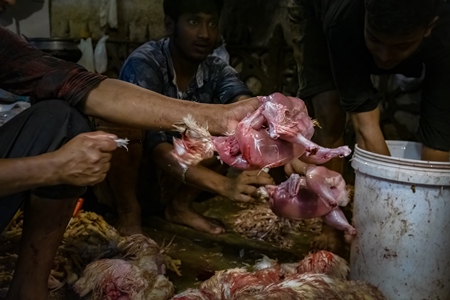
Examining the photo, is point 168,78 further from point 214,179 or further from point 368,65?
point 368,65

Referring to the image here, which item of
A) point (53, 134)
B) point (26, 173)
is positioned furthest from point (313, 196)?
point (26, 173)

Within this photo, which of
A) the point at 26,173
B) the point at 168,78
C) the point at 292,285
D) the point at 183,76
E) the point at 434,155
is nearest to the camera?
the point at 26,173

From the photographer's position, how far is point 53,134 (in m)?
2.35

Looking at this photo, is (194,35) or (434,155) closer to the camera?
(434,155)

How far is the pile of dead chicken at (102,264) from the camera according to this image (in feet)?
9.45

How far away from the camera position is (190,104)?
267 centimetres

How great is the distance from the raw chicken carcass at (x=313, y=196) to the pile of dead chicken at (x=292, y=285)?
28 centimetres

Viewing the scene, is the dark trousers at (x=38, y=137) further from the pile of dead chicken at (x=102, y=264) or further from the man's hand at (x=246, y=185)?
the man's hand at (x=246, y=185)

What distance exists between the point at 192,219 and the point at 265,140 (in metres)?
2.08

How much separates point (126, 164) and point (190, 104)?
141 cm

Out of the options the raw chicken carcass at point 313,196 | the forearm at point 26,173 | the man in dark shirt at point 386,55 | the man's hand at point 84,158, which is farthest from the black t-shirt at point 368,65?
the forearm at point 26,173

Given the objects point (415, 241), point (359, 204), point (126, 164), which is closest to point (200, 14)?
point (126, 164)

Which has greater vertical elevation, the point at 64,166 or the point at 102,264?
the point at 64,166

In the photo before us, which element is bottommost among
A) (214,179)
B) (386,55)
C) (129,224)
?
(129,224)
